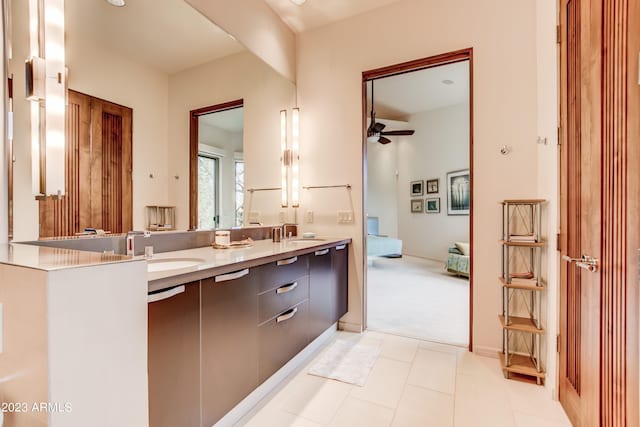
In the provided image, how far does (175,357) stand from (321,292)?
1.37m

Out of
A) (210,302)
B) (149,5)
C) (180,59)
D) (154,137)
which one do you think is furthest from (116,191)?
(149,5)

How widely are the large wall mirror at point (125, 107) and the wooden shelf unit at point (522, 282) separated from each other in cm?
209

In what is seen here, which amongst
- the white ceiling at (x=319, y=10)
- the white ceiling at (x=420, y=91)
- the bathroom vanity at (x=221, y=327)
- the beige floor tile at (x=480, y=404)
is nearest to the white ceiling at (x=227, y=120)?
the bathroom vanity at (x=221, y=327)

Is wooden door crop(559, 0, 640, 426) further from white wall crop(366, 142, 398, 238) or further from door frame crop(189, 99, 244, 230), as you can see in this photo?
white wall crop(366, 142, 398, 238)

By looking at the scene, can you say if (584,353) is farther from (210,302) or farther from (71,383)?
(71,383)

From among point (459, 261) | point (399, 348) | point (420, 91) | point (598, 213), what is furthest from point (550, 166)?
point (420, 91)

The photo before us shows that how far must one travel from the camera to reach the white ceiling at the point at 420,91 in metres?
4.99

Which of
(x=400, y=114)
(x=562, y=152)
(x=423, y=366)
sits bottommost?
(x=423, y=366)

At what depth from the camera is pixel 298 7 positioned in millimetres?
2779

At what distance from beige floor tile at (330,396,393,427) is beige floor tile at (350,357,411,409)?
0.05 meters

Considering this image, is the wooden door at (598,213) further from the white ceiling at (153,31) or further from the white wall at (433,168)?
the white wall at (433,168)

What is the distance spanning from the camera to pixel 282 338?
191cm

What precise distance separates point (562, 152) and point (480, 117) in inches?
31.3

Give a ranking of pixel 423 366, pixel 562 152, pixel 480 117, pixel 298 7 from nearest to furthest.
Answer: pixel 562 152
pixel 423 366
pixel 480 117
pixel 298 7
